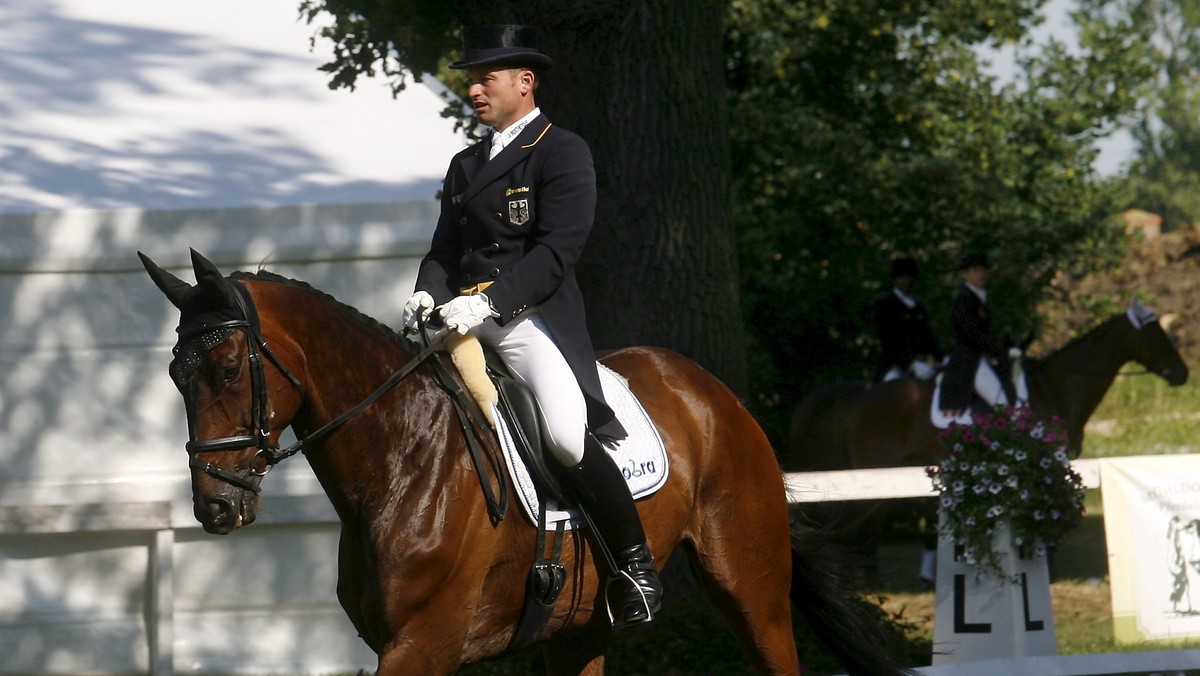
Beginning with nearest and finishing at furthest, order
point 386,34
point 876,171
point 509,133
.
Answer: point 509,133, point 386,34, point 876,171

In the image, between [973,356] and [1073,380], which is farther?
[1073,380]

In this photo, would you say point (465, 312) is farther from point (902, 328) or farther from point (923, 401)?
point (902, 328)

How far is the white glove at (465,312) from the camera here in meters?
4.07

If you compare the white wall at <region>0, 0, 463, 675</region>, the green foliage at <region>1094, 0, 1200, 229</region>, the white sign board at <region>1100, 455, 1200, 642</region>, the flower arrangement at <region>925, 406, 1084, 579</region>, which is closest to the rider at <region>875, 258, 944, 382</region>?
the white sign board at <region>1100, 455, 1200, 642</region>

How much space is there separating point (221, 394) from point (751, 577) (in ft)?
7.18

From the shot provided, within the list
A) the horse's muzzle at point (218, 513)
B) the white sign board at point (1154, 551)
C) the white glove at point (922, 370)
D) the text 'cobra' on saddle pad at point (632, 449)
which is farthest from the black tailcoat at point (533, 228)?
the white glove at point (922, 370)

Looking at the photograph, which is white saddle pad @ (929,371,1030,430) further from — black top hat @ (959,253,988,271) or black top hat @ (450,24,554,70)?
black top hat @ (450,24,554,70)

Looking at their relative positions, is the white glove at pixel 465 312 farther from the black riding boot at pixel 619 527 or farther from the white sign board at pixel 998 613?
the white sign board at pixel 998 613

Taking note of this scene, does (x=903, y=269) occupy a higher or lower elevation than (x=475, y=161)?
higher

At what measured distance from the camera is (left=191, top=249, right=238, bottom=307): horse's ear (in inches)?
149

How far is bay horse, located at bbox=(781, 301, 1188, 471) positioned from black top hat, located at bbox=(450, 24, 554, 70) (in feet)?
25.2

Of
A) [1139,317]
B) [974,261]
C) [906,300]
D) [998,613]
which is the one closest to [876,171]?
[906,300]

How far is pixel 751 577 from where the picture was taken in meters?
5.16

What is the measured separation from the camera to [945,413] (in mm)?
11352
